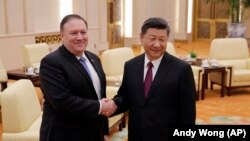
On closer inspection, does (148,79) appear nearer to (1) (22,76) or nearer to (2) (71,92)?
(2) (71,92)

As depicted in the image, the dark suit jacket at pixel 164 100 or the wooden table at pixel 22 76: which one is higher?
the dark suit jacket at pixel 164 100

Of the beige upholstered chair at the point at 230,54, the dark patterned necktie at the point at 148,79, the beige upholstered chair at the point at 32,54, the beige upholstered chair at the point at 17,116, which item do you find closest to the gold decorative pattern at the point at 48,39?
the beige upholstered chair at the point at 32,54

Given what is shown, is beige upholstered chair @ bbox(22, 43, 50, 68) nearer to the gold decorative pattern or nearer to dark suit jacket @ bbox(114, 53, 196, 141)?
the gold decorative pattern

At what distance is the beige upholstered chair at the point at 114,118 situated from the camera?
4777mm

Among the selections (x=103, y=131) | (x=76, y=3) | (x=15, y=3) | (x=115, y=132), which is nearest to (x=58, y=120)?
(x=103, y=131)

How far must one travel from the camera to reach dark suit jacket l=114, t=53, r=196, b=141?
231cm

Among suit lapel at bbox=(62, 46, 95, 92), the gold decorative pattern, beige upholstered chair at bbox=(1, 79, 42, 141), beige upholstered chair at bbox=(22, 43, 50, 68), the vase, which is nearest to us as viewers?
suit lapel at bbox=(62, 46, 95, 92)

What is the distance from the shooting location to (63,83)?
235 cm

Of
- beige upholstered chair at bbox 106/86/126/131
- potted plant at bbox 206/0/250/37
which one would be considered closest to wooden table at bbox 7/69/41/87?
beige upholstered chair at bbox 106/86/126/131

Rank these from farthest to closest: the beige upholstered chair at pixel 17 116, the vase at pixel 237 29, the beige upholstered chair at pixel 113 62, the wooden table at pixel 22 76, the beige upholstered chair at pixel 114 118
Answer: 1. the vase at pixel 237 29
2. the beige upholstered chair at pixel 113 62
3. the wooden table at pixel 22 76
4. the beige upholstered chair at pixel 114 118
5. the beige upholstered chair at pixel 17 116

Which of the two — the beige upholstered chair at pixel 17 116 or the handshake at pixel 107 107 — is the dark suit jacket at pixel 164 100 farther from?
the beige upholstered chair at pixel 17 116

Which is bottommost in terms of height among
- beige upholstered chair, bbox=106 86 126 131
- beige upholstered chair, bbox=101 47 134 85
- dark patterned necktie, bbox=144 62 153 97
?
beige upholstered chair, bbox=106 86 126 131

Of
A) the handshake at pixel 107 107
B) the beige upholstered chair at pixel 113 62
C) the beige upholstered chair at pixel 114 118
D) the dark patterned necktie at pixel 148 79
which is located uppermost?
the dark patterned necktie at pixel 148 79

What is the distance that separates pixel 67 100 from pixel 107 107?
0.92ft
